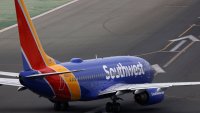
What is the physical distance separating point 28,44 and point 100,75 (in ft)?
21.9

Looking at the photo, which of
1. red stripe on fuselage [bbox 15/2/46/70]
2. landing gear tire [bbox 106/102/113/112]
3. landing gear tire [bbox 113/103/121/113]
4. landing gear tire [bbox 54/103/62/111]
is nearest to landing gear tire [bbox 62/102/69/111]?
landing gear tire [bbox 54/103/62/111]

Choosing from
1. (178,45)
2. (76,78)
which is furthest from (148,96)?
(178,45)

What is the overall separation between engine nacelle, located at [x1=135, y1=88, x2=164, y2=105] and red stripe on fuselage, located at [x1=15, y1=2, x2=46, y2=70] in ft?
25.5

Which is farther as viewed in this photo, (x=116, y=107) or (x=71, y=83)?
(x=116, y=107)

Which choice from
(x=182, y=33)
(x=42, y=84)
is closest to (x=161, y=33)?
(x=182, y=33)

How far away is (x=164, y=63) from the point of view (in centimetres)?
8288

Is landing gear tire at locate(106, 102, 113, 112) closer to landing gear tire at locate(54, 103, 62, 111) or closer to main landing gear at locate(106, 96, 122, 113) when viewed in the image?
main landing gear at locate(106, 96, 122, 113)

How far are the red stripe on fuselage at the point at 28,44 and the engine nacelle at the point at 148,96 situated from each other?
776cm

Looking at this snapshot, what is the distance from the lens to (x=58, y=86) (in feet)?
193

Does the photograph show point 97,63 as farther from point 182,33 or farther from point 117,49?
point 182,33

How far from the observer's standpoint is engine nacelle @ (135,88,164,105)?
61763mm

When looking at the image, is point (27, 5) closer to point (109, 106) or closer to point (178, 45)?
point (178, 45)

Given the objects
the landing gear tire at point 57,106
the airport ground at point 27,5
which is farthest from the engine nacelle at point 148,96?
the airport ground at point 27,5

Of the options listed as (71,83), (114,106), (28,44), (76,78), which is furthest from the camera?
(114,106)
